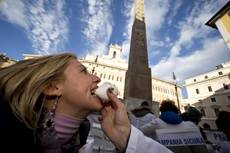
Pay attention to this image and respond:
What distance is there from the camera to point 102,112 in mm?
1195

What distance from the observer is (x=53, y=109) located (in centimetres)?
A: 109

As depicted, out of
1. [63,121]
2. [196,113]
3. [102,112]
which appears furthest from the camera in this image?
[196,113]

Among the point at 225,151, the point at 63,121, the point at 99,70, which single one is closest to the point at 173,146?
the point at 225,151

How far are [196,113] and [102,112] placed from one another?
3.70m

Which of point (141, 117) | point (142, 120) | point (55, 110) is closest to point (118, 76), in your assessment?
point (141, 117)

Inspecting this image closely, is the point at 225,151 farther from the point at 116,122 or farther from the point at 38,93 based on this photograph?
the point at 38,93

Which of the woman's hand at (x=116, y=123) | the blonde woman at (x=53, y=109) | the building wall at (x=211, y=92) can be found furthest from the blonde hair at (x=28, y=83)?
the building wall at (x=211, y=92)

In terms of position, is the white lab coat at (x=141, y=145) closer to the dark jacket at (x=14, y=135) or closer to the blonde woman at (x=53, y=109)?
the blonde woman at (x=53, y=109)

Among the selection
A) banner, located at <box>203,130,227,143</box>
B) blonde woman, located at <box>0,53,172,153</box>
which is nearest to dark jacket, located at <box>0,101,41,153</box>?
blonde woman, located at <box>0,53,172,153</box>

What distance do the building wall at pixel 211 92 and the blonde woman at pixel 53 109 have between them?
121ft

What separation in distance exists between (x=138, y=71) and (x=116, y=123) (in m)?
5.40

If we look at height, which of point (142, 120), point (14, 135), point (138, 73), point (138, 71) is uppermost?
point (138, 71)

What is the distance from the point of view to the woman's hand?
0.94 metres

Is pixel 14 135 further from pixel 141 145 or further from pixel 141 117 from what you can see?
pixel 141 117
